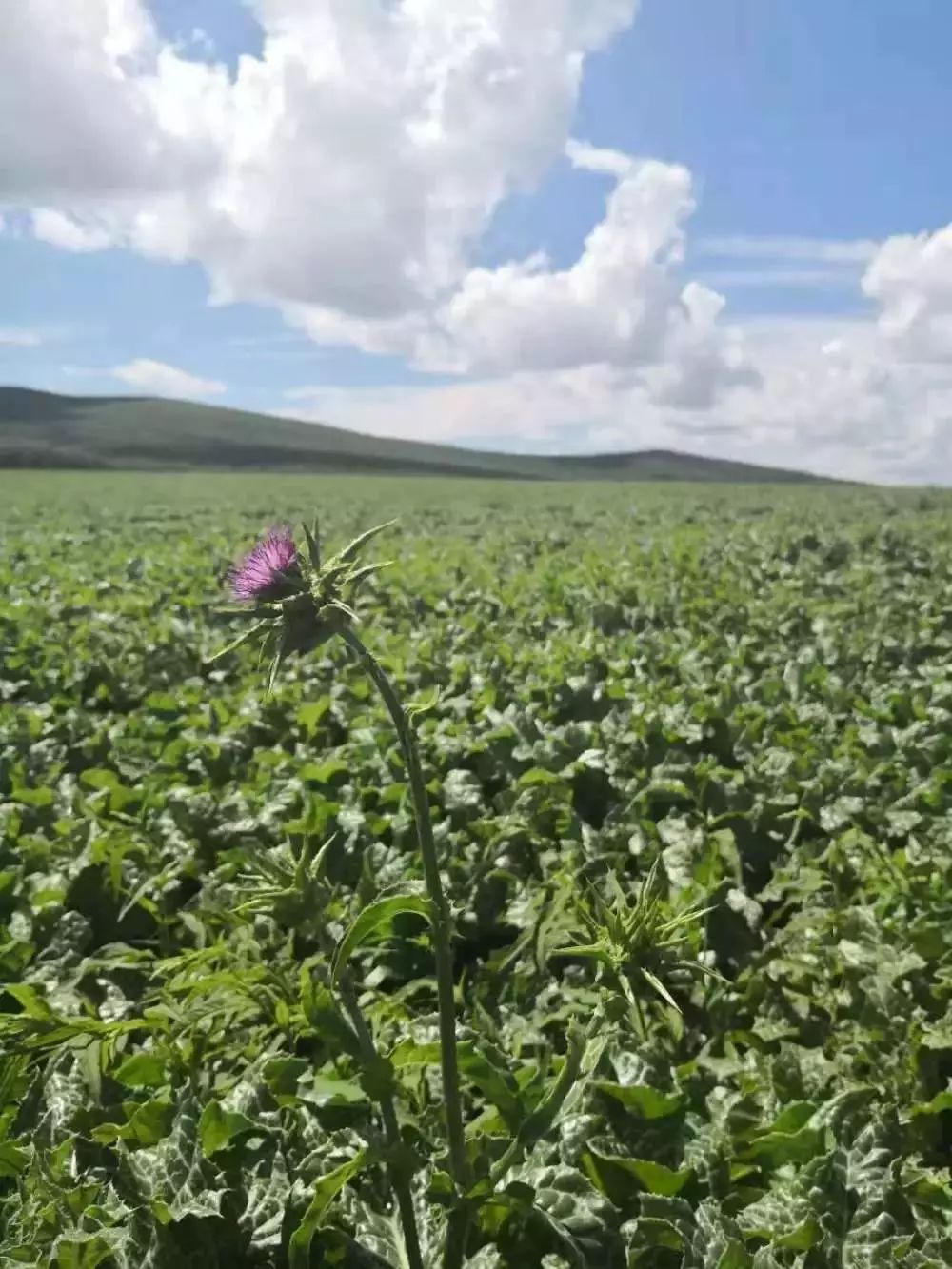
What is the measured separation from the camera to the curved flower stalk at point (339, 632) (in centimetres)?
195

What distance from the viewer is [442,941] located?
6.57ft

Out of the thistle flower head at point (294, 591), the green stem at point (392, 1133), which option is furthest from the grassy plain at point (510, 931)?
the thistle flower head at point (294, 591)

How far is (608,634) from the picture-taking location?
28.3 ft

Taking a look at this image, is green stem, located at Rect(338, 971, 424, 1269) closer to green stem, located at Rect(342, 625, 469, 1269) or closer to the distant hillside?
green stem, located at Rect(342, 625, 469, 1269)

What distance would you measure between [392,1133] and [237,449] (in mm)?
97048

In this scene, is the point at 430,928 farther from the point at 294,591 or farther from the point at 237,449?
the point at 237,449

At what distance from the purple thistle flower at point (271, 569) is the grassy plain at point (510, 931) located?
531mm

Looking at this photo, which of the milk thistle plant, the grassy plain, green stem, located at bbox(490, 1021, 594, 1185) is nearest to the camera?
the milk thistle plant

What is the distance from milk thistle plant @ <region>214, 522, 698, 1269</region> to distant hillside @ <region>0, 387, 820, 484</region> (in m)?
74.3

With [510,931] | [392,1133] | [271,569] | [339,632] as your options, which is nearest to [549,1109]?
[392,1133]

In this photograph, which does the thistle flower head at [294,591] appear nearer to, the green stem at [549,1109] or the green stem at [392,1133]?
the green stem at [392,1133]

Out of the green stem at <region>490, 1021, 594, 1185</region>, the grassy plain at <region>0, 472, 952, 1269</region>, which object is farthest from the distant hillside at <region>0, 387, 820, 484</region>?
the green stem at <region>490, 1021, 594, 1185</region>

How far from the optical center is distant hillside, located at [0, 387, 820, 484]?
8731 cm

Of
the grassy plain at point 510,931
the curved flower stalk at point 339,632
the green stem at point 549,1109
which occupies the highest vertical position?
the curved flower stalk at point 339,632
